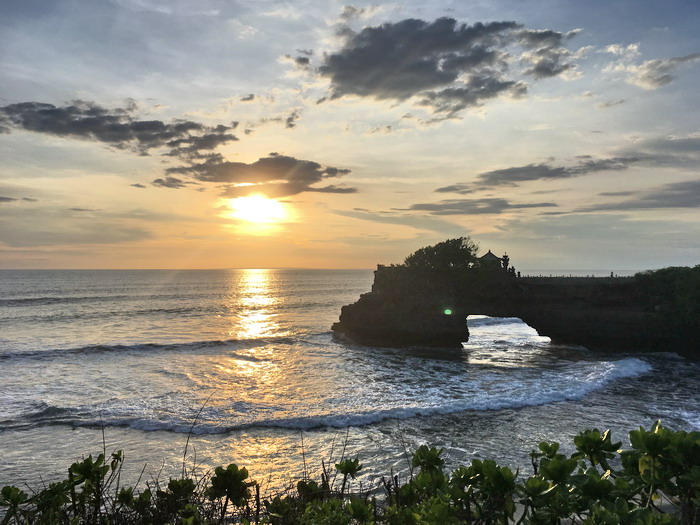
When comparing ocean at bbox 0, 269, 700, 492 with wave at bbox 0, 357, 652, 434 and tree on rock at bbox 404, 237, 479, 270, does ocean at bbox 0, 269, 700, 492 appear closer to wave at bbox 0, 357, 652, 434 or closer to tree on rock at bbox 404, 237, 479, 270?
wave at bbox 0, 357, 652, 434

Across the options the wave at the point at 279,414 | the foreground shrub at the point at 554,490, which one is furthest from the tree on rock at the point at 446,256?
the foreground shrub at the point at 554,490

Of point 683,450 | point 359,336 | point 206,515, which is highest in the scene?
point 683,450

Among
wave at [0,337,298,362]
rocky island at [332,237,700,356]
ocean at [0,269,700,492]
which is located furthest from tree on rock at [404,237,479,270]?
wave at [0,337,298,362]

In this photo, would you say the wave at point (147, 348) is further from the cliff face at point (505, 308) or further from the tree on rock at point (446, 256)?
the tree on rock at point (446, 256)

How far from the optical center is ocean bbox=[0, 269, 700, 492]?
1470cm

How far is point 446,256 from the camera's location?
46.5m

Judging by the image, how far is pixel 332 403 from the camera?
2136cm

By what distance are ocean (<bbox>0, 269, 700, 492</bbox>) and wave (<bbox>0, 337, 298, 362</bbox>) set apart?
22cm

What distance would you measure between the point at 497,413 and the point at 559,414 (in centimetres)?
258

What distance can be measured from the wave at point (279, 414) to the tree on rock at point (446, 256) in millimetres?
22580

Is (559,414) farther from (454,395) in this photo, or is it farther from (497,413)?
(454,395)

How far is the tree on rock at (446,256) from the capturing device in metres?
46.4

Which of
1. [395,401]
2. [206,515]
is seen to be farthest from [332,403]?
A: [206,515]

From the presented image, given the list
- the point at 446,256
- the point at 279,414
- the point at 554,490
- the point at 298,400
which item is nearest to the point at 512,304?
the point at 446,256
